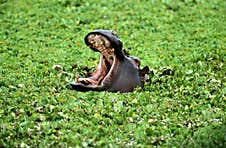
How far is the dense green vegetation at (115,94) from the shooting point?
252 inches

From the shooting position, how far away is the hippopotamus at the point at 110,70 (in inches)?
310

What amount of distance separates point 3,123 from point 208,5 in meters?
7.91

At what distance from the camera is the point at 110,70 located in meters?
7.95

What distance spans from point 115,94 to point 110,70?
382 mm

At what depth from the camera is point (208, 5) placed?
44.8 ft

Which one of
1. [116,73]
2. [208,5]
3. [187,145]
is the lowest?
[187,145]

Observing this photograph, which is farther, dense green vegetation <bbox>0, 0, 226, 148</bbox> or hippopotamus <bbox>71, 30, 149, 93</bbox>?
hippopotamus <bbox>71, 30, 149, 93</bbox>

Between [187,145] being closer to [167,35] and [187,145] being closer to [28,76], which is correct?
[28,76]

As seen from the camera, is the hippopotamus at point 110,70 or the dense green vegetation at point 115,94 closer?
the dense green vegetation at point 115,94

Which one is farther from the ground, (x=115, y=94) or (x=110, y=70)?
(x=110, y=70)

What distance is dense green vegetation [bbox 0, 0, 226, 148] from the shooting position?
6402 mm

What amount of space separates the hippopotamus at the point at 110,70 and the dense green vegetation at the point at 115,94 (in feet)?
0.56

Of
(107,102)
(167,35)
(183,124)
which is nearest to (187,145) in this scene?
(183,124)

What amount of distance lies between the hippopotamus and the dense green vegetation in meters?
0.17
